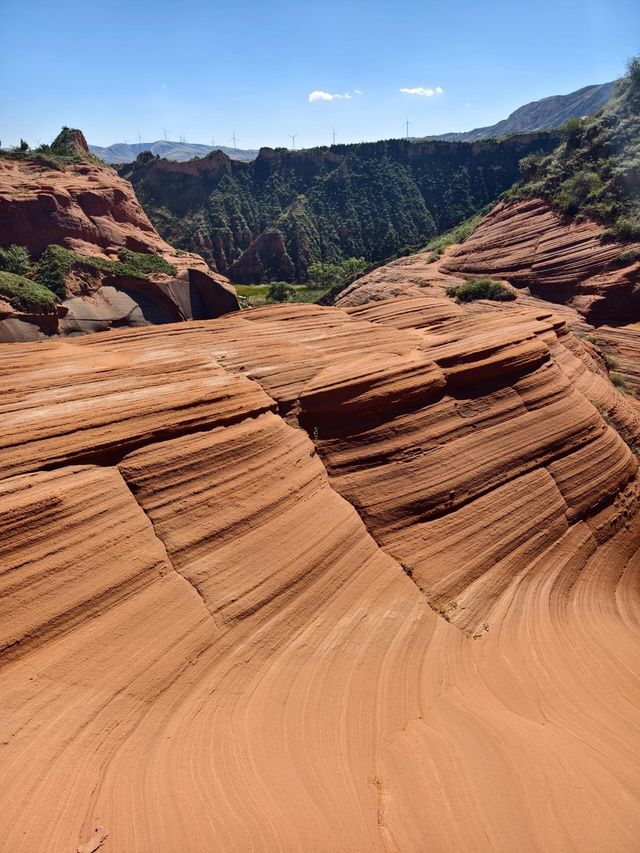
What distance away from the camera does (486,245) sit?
35.6 m

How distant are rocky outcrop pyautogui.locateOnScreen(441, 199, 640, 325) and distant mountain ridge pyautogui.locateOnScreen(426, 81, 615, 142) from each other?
127 metres

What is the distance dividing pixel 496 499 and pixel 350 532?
14.1ft

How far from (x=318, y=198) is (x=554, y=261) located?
6745 cm

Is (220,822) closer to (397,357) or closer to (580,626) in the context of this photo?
(580,626)

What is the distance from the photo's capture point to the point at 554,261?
30.3 m

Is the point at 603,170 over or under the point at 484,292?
over

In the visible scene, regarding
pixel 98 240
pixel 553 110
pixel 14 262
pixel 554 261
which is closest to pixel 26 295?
pixel 14 262

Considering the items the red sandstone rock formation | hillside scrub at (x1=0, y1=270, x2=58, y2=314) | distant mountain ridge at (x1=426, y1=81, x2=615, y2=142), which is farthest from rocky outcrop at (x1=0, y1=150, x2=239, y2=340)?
distant mountain ridge at (x1=426, y1=81, x2=615, y2=142)

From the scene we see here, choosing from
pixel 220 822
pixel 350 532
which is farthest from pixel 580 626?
pixel 220 822

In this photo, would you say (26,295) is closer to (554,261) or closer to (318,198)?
(554,261)

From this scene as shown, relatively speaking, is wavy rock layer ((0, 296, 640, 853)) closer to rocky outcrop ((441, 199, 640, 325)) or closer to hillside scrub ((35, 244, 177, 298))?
rocky outcrop ((441, 199, 640, 325))

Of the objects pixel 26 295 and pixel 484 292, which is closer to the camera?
pixel 26 295

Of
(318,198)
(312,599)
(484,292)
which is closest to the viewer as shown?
(312,599)

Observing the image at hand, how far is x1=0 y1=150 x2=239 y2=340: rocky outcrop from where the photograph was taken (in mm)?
28828
